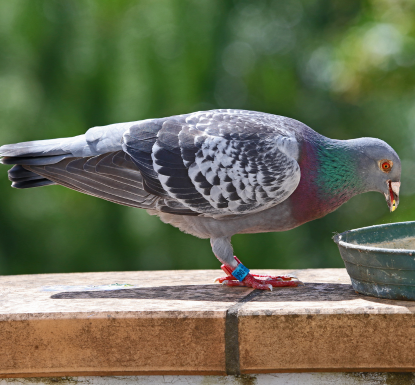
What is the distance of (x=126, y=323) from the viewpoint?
97.9 inches

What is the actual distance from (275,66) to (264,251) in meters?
3.68

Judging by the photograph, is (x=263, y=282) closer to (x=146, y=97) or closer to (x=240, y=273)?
(x=240, y=273)

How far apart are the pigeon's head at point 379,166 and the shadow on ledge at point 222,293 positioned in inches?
28.2

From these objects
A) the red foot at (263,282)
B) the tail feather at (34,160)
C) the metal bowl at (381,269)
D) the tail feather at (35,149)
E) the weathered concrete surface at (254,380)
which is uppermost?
the tail feather at (35,149)

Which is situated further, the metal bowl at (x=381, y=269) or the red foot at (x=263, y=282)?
the red foot at (x=263, y=282)

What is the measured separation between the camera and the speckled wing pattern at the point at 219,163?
3295 mm

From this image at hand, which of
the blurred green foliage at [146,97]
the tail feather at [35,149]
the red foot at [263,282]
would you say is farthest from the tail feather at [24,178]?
the blurred green foliage at [146,97]

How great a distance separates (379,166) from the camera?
3.46 metres

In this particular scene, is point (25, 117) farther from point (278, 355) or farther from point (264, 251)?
point (278, 355)

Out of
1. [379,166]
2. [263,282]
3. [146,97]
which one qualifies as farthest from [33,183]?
[146,97]

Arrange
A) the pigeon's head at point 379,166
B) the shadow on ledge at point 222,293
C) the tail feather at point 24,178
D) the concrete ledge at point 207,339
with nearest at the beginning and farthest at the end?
1. the concrete ledge at point 207,339
2. the shadow on ledge at point 222,293
3. the pigeon's head at point 379,166
4. the tail feather at point 24,178

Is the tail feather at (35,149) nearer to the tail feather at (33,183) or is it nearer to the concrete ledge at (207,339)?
the tail feather at (33,183)

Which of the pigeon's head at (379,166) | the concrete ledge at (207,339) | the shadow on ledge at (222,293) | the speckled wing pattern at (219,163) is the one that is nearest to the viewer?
the concrete ledge at (207,339)

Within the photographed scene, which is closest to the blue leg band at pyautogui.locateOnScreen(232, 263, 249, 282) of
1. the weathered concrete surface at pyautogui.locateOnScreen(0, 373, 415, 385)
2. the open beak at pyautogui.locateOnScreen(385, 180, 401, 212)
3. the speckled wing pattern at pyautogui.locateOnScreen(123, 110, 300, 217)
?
the speckled wing pattern at pyautogui.locateOnScreen(123, 110, 300, 217)
